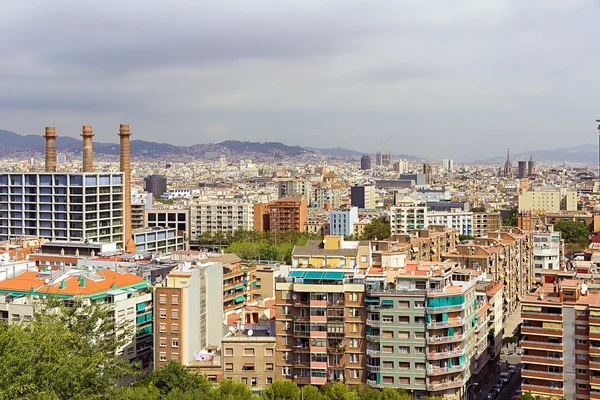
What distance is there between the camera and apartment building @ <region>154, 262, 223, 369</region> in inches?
931

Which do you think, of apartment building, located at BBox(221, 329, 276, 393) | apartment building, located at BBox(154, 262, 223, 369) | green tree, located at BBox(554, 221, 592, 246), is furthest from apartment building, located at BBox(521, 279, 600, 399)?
green tree, located at BBox(554, 221, 592, 246)

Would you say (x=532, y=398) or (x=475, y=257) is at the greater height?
(x=475, y=257)

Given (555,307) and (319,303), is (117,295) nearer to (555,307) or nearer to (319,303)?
(319,303)

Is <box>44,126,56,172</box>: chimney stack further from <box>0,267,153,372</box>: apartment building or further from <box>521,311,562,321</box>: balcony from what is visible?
<box>521,311,562,321</box>: balcony

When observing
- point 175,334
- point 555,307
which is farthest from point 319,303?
point 555,307

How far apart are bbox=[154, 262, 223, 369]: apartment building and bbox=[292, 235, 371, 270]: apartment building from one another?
3.12 metres

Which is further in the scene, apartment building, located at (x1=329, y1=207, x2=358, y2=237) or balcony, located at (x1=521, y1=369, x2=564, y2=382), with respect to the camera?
apartment building, located at (x1=329, y1=207, x2=358, y2=237)

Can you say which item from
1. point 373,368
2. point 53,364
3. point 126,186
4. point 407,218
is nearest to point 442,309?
point 373,368

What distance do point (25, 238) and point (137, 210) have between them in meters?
14.2

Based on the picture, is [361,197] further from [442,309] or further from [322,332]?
[442,309]

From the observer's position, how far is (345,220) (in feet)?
200

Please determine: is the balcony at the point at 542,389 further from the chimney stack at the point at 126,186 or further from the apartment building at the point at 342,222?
the apartment building at the point at 342,222

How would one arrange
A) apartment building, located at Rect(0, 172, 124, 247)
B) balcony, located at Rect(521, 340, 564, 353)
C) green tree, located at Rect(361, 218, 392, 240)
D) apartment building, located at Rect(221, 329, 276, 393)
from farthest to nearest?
green tree, located at Rect(361, 218, 392, 240) → apartment building, located at Rect(0, 172, 124, 247) → apartment building, located at Rect(221, 329, 276, 393) → balcony, located at Rect(521, 340, 564, 353)

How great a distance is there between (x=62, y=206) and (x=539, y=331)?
31.2 metres
